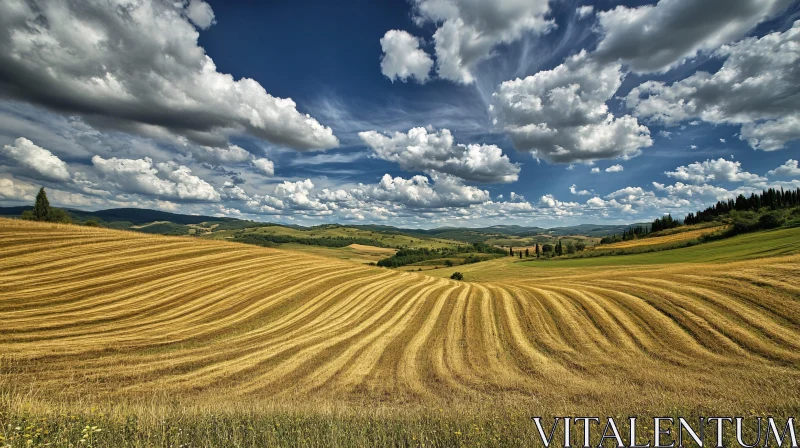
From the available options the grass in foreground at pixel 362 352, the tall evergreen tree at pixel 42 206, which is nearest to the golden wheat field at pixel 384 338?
the grass in foreground at pixel 362 352

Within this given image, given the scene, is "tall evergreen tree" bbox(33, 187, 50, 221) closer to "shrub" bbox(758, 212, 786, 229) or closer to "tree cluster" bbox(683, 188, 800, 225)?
"shrub" bbox(758, 212, 786, 229)

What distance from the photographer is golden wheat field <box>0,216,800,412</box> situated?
13.5m

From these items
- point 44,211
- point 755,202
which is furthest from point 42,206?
point 755,202

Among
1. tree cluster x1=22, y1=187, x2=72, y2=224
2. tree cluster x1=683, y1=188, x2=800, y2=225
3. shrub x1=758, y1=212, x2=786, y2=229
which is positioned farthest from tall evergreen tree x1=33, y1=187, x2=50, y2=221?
tree cluster x1=683, y1=188, x2=800, y2=225

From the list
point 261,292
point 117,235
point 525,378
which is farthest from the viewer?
point 117,235

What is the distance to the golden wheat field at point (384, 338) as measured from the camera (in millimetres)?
13531

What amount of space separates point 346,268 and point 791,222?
292ft

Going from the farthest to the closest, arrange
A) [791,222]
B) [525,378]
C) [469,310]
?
[791,222] < [469,310] < [525,378]

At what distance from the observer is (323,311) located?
93.8 ft

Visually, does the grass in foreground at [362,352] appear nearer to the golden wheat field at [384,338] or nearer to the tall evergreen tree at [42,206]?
the golden wheat field at [384,338]

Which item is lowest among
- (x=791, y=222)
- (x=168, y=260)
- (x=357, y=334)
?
(x=357, y=334)

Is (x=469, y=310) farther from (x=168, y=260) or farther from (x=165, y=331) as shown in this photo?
(x=168, y=260)

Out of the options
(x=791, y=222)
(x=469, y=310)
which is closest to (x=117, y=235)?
(x=469, y=310)

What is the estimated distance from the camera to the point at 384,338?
22.5 meters
